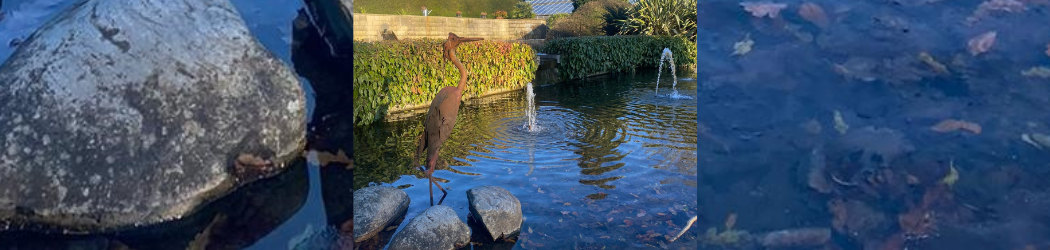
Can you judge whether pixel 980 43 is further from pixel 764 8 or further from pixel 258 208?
pixel 258 208

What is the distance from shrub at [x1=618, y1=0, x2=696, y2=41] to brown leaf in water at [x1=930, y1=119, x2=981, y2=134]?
20.7 meters

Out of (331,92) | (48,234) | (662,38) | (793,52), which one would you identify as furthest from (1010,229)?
(662,38)

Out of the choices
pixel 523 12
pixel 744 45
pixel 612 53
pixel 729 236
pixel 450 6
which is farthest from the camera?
pixel 450 6

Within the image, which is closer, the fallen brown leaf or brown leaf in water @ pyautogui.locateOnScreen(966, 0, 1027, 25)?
brown leaf in water @ pyautogui.locateOnScreen(966, 0, 1027, 25)

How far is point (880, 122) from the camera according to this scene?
203 centimetres

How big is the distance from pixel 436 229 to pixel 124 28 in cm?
205

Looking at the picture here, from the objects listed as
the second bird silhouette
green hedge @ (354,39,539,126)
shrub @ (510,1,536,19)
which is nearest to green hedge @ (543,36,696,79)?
green hedge @ (354,39,539,126)

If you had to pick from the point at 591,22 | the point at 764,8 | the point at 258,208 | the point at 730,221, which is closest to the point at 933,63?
the point at 764,8

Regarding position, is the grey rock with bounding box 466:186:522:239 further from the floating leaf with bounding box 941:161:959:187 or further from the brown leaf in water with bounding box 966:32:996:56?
the brown leaf in water with bounding box 966:32:996:56

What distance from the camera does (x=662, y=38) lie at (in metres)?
20.9

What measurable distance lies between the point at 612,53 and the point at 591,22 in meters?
5.72

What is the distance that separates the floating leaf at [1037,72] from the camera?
1.95 m

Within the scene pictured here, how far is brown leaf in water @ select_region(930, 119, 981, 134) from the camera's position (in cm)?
200

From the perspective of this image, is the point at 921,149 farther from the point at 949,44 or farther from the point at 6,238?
the point at 6,238
